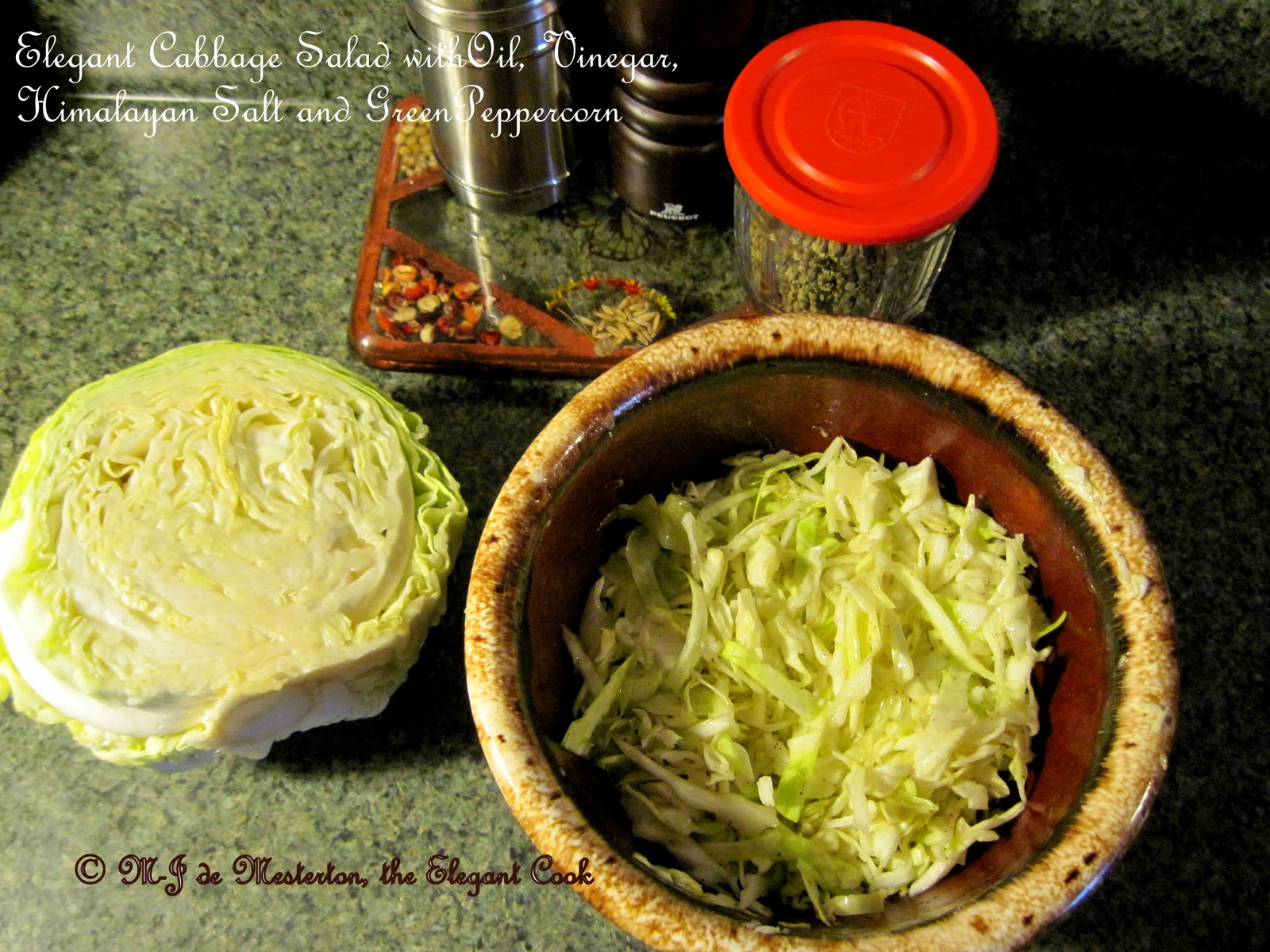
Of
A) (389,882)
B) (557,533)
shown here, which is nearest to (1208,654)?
(557,533)

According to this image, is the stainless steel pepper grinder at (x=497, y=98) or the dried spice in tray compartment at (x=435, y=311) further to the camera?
the dried spice in tray compartment at (x=435, y=311)

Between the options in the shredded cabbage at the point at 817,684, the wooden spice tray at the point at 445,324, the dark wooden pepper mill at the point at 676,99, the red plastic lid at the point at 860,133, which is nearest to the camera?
the shredded cabbage at the point at 817,684

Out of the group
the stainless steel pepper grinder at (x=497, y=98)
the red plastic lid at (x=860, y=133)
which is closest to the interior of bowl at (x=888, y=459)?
the red plastic lid at (x=860, y=133)

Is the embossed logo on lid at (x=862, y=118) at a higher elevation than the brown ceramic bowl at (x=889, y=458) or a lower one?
higher

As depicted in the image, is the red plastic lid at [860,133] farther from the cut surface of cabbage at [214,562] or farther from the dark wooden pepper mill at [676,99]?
the cut surface of cabbage at [214,562]

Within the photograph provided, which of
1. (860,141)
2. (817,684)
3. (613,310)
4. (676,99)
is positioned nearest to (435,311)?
(613,310)
